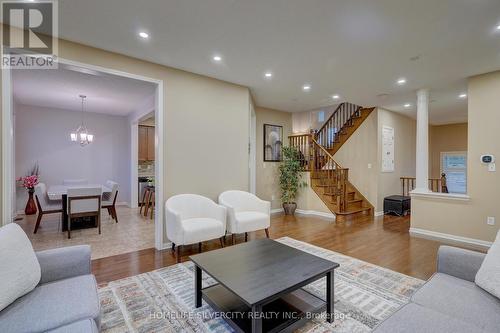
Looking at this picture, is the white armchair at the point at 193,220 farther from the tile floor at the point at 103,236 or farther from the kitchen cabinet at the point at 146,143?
the kitchen cabinet at the point at 146,143

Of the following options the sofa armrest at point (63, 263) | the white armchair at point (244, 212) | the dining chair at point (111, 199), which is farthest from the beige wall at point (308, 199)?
the sofa armrest at point (63, 263)

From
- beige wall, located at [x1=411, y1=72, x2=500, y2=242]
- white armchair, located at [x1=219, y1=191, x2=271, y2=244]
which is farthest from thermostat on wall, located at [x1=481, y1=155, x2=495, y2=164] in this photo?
white armchair, located at [x1=219, y1=191, x2=271, y2=244]

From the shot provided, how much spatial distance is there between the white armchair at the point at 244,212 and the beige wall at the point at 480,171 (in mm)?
3283

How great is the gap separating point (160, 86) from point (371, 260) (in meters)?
3.93

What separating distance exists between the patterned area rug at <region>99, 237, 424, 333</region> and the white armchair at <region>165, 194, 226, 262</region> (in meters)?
0.38

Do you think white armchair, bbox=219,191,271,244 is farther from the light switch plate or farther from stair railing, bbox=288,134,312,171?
the light switch plate

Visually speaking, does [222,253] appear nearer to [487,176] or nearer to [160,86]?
[160,86]

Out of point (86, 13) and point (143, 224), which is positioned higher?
point (86, 13)

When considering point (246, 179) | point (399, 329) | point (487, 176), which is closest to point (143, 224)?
point (246, 179)

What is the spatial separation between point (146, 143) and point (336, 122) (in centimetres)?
605

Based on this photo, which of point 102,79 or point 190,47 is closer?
point 190,47

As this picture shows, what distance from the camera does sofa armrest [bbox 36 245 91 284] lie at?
1811 mm

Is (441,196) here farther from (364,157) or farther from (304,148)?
(304,148)

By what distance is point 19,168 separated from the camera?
6.12 m
